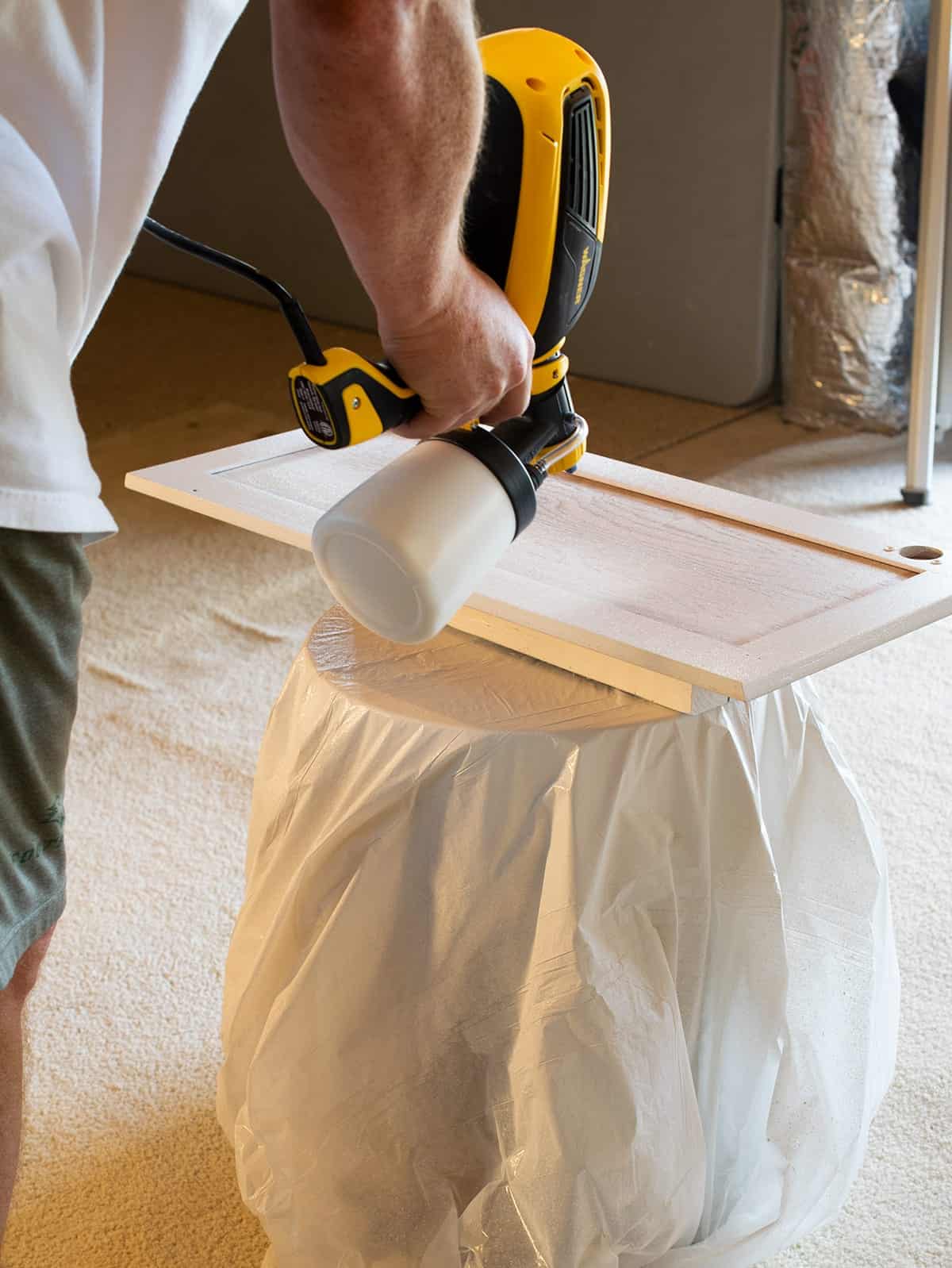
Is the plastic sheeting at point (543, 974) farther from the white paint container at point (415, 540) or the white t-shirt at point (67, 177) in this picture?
the white t-shirt at point (67, 177)

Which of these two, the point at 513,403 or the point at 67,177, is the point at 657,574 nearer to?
the point at 513,403

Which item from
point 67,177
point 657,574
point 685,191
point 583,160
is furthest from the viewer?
point 685,191

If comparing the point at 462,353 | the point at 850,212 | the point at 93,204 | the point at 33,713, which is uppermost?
the point at 93,204

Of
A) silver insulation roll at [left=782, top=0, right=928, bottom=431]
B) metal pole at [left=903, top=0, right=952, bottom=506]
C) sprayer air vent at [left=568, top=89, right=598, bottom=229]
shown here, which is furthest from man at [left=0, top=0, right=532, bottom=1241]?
silver insulation roll at [left=782, top=0, right=928, bottom=431]

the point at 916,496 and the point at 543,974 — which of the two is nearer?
the point at 543,974

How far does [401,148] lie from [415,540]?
8.1 inches

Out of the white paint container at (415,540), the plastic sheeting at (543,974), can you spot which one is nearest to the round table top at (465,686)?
the plastic sheeting at (543,974)

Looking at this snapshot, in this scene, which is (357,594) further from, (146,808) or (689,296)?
(689,296)

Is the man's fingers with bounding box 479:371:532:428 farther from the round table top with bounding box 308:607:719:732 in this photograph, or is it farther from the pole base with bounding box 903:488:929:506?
the pole base with bounding box 903:488:929:506

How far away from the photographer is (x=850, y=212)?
2.51 m

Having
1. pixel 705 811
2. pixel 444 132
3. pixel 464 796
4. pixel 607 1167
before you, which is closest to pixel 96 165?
pixel 444 132

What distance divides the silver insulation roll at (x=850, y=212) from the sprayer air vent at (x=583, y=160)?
5.46 feet

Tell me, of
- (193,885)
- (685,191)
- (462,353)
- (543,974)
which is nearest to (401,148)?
(462,353)

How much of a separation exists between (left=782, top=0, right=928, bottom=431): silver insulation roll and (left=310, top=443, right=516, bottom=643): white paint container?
191 cm
